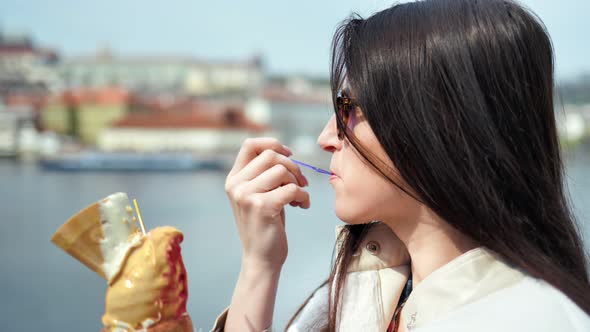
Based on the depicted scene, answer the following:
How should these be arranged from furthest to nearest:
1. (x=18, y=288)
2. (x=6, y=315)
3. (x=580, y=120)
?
(x=580, y=120) → (x=18, y=288) → (x=6, y=315)

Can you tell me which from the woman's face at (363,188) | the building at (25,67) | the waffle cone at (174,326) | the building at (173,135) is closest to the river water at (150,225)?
the waffle cone at (174,326)

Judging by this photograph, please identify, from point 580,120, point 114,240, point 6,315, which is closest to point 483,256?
point 114,240

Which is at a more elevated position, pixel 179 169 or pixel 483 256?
pixel 483 256

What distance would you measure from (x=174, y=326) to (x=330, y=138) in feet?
0.58

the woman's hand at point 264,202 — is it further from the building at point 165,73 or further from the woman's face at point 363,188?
the building at point 165,73

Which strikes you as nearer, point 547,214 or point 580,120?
point 547,214

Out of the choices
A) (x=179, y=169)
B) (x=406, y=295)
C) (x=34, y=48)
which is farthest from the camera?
(x=34, y=48)

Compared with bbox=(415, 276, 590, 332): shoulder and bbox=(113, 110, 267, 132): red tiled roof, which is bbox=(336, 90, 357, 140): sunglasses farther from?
bbox=(113, 110, 267, 132): red tiled roof

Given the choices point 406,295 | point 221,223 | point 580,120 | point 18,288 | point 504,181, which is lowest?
point 580,120

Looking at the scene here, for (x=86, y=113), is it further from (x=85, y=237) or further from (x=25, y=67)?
(x=85, y=237)

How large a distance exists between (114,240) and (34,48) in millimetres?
28338

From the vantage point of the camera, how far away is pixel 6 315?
16.8 ft

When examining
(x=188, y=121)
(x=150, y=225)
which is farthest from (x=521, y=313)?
(x=188, y=121)

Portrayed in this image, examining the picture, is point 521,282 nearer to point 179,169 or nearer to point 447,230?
point 447,230
